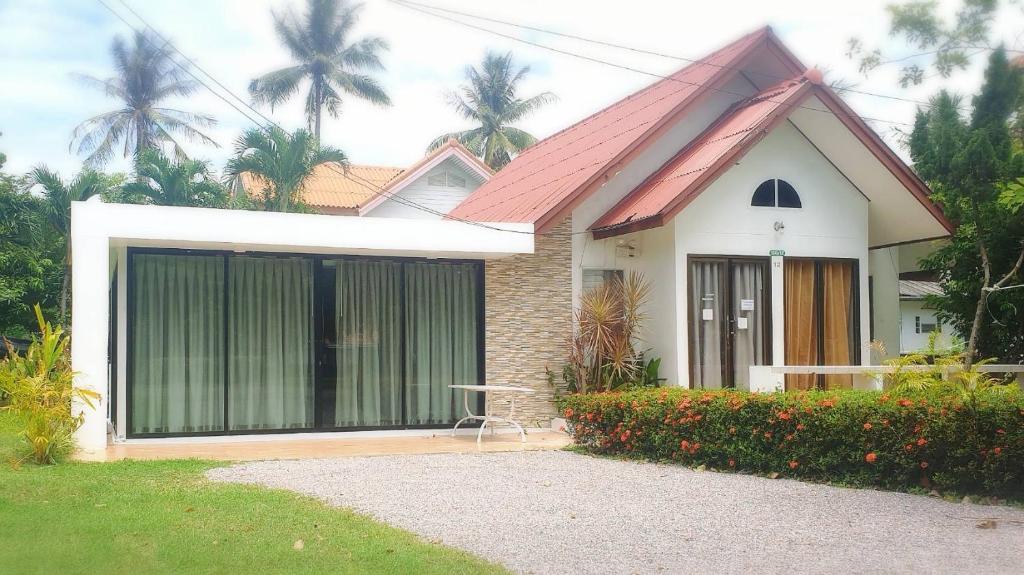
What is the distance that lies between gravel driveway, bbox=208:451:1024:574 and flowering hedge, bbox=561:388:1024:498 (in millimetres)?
313

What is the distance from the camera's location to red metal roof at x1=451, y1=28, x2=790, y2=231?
13.5 metres

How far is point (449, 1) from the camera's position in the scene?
14.5 metres

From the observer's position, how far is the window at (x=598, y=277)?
13.9 meters

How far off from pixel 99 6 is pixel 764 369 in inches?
400

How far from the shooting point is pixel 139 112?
1529 inches

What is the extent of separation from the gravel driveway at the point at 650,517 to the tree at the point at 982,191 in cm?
402

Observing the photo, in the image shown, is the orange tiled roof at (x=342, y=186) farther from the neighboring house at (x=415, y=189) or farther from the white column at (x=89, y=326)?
the white column at (x=89, y=326)

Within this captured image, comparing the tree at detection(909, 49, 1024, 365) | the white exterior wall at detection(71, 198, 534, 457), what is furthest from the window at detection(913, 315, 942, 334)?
the white exterior wall at detection(71, 198, 534, 457)

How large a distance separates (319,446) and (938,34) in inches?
342

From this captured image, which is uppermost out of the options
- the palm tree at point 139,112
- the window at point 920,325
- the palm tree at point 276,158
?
the palm tree at point 139,112

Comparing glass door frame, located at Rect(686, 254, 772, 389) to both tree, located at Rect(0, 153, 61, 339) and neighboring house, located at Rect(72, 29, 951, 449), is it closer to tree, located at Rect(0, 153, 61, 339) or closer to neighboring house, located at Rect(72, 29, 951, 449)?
neighboring house, located at Rect(72, 29, 951, 449)

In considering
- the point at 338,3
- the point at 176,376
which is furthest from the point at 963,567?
the point at 338,3

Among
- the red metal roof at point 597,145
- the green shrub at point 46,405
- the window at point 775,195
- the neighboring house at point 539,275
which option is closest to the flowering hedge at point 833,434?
the neighboring house at point 539,275

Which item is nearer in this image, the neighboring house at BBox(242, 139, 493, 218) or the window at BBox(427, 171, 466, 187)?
the neighboring house at BBox(242, 139, 493, 218)
